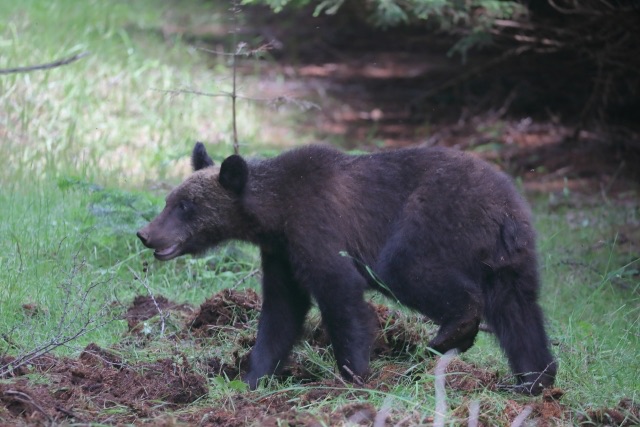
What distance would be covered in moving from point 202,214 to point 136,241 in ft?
7.18

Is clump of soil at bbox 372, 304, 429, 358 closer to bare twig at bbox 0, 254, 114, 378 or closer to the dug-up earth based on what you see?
the dug-up earth

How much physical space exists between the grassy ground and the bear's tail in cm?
20

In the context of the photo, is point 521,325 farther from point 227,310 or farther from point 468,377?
point 227,310

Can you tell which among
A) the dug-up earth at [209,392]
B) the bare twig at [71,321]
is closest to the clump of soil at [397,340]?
the dug-up earth at [209,392]

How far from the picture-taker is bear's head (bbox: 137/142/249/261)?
20.1 ft

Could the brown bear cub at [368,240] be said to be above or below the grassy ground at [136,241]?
above

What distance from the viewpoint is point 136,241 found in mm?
8219

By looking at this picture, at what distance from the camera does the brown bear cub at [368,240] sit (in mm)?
5770

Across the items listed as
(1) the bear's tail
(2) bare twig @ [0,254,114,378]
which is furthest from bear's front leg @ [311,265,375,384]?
(2) bare twig @ [0,254,114,378]

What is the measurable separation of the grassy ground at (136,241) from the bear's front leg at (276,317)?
0.21m

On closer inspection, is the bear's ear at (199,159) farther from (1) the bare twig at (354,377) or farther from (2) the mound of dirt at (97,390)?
(1) the bare twig at (354,377)

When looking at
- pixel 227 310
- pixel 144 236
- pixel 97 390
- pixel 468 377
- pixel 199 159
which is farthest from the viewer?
pixel 227 310

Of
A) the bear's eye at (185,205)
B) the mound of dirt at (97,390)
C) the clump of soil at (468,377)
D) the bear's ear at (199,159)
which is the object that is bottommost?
the clump of soil at (468,377)

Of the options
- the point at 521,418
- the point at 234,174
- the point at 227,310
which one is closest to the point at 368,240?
the point at 234,174
